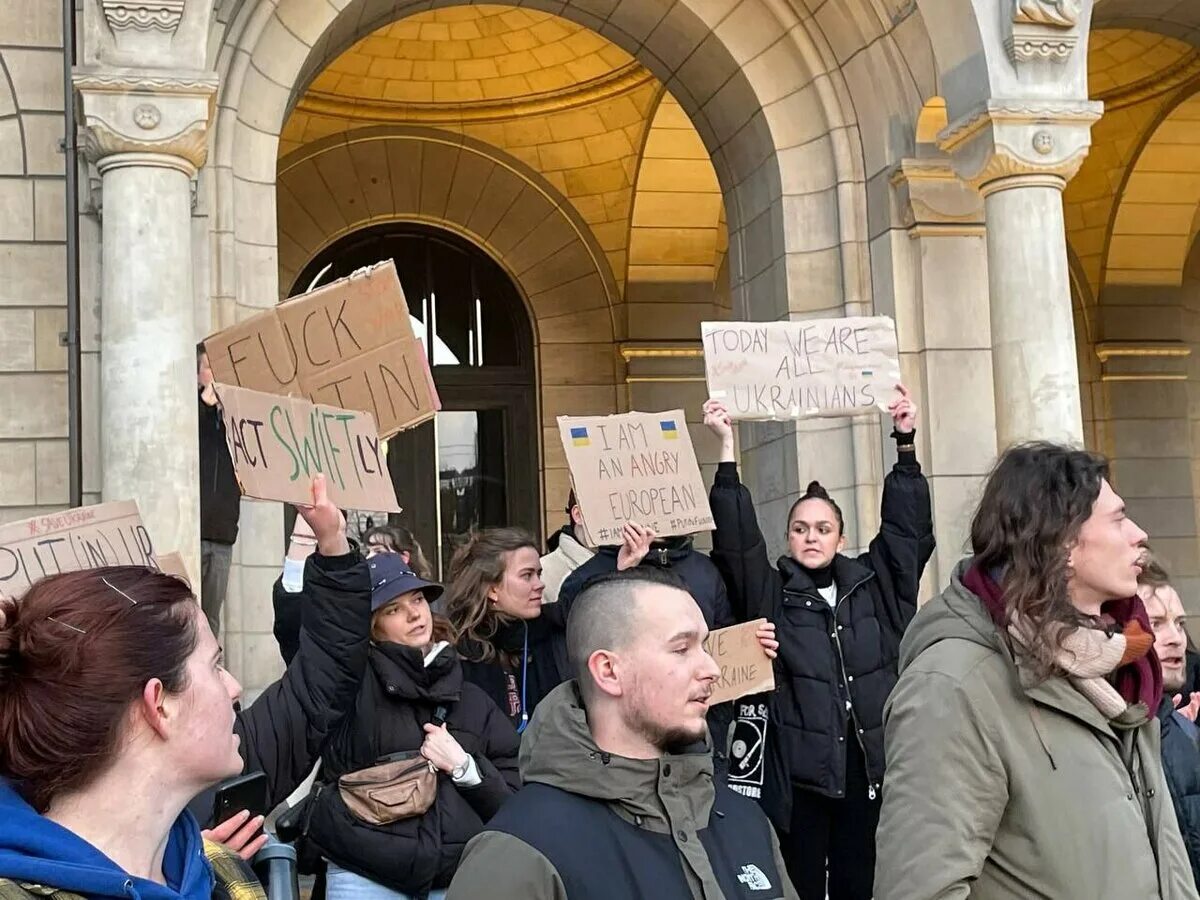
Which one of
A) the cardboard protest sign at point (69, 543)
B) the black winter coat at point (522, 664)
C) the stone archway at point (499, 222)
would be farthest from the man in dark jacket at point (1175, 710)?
the stone archway at point (499, 222)

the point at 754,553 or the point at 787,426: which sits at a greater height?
the point at 787,426

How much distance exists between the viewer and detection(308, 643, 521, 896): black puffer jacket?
15.2 ft

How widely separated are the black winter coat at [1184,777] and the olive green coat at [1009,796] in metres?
1.37

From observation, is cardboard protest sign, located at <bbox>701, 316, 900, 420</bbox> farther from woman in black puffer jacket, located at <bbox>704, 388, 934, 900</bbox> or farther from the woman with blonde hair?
the woman with blonde hair

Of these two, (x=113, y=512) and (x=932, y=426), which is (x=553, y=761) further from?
(x=932, y=426)

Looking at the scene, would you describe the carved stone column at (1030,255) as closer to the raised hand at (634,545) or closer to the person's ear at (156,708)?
the raised hand at (634,545)

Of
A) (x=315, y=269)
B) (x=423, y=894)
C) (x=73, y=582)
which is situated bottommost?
(x=423, y=894)

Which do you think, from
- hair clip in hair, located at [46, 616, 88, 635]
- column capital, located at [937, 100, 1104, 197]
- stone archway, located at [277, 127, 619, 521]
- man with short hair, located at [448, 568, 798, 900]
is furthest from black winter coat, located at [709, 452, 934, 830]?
stone archway, located at [277, 127, 619, 521]

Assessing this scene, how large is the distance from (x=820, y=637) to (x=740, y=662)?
49cm

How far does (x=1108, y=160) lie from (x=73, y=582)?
602 inches

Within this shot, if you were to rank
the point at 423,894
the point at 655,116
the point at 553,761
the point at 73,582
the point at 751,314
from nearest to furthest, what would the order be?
the point at 73,582 → the point at 553,761 → the point at 423,894 → the point at 751,314 → the point at 655,116

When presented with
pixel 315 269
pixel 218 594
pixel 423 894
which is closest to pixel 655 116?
pixel 315 269

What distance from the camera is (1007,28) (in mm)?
8672

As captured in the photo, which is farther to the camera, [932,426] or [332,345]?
[932,426]
